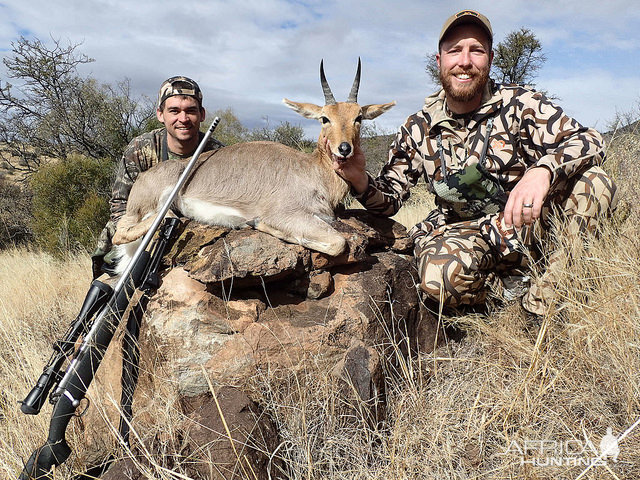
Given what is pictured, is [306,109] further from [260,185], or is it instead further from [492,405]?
[492,405]

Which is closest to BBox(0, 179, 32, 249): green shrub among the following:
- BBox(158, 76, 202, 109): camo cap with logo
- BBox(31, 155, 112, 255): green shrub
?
BBox(31, 155, 112, 255): green shrub

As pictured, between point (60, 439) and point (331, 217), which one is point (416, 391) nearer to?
point (331, 217)

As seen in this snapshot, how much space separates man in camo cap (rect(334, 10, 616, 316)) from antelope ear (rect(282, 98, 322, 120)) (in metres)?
0.90

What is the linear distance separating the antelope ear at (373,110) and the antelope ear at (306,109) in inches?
21.3

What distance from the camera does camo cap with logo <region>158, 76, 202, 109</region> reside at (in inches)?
232

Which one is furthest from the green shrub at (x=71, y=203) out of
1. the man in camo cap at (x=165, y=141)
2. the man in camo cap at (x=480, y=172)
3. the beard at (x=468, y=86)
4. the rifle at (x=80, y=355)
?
the beard at (x=468, y=86)

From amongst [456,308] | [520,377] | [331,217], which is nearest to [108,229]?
[331,217]

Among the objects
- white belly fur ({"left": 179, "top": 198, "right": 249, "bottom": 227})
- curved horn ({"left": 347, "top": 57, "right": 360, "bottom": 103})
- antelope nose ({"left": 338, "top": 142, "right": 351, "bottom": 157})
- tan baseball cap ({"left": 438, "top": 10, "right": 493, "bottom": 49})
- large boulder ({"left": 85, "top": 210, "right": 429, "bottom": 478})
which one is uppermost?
tan baseball cap ({"left": 438, "top": 10, "right": 493, "bottom": 49})

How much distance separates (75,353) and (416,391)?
2667 mm

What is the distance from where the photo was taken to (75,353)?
3605mm

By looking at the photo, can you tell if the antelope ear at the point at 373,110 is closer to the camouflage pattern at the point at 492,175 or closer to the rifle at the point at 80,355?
the camouflage pattern at the point at 492,175

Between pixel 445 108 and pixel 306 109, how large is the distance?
160cm

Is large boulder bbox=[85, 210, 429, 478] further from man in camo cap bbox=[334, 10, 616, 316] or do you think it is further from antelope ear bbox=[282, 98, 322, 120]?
antelope ear bbox=[282, 98, 322, 120]

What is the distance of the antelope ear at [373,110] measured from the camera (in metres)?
5.48
